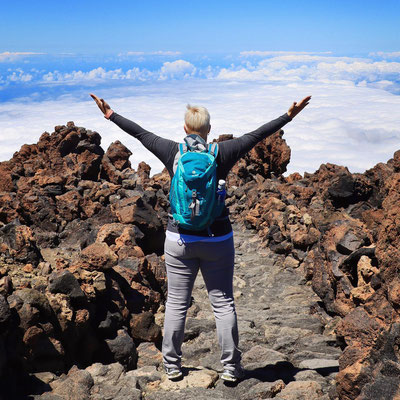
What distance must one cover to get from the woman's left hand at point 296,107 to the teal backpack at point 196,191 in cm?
123

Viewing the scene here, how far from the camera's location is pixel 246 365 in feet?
19.9

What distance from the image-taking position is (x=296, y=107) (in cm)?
543

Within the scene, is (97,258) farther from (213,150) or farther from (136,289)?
(213,150)

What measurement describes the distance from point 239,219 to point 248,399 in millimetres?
17956

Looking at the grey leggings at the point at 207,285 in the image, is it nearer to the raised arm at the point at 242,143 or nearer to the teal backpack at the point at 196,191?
the teal backpack at the point at 196,191

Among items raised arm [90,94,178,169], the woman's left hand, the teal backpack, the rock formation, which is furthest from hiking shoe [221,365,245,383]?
the woman's left hand

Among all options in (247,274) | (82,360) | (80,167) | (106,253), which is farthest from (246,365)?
(80,167)

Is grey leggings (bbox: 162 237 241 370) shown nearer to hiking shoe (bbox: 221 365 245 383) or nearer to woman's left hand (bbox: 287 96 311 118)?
hiking shoe (bbox: 221 365 245 383)

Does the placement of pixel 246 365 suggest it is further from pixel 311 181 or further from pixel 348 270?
A: pixel 311 181

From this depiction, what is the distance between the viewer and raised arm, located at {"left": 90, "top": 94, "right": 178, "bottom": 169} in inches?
196

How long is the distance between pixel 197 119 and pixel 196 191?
753 millimetres

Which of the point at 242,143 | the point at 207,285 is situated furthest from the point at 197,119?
the point at 207,285

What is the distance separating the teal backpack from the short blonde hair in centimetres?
24

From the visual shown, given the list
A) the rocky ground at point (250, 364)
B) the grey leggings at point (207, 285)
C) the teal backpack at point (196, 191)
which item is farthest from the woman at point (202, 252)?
the rocky ground at point (250, 364)
